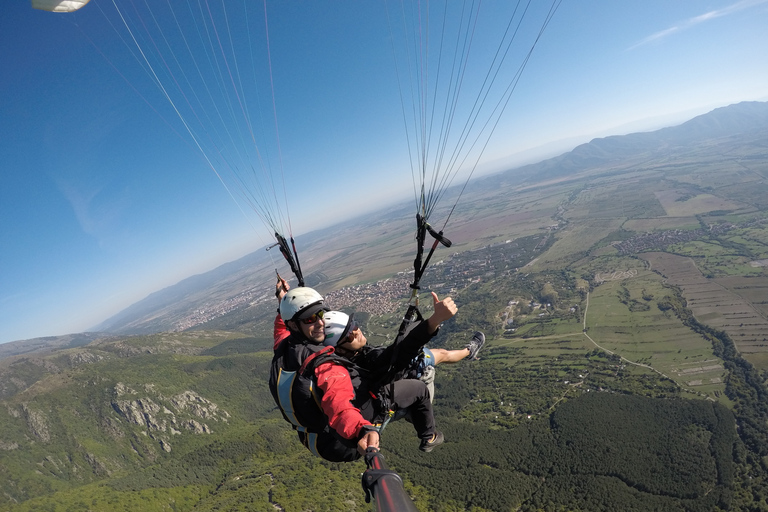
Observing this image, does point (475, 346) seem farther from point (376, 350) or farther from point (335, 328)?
point (335, 328)

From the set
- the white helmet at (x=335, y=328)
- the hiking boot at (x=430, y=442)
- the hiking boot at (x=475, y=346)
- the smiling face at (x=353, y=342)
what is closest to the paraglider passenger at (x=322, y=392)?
the hiking boot at (x=430, y=442)

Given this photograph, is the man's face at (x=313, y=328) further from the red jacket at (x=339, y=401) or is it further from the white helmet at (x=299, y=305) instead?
the red jacket at (x=339, y=401)

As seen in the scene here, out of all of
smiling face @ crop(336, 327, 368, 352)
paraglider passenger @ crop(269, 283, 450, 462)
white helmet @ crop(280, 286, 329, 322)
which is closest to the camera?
paraglider passenger @ crop(269, 283, 450, 462)

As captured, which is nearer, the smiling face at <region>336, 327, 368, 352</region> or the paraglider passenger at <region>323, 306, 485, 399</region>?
the paraglider passenger at <region>323, 306, 485, 399</region>

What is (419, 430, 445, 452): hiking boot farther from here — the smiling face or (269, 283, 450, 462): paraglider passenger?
the smiling face

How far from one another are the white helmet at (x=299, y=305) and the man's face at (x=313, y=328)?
0.06 meters

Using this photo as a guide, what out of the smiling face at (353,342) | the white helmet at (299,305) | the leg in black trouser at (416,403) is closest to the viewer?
the white helmet at (299,305)

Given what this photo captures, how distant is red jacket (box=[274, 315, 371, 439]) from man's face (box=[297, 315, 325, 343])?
0.65m

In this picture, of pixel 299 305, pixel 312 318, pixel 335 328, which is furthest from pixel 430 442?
→ pixel 299 305

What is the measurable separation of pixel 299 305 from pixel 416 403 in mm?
1825

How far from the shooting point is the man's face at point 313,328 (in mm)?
3482

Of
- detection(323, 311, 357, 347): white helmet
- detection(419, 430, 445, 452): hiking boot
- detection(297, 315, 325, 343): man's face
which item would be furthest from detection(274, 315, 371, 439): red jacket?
detection(419, 430, 445, 452): hiking boot

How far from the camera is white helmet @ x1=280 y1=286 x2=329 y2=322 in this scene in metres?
3.44

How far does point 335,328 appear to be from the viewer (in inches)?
148
